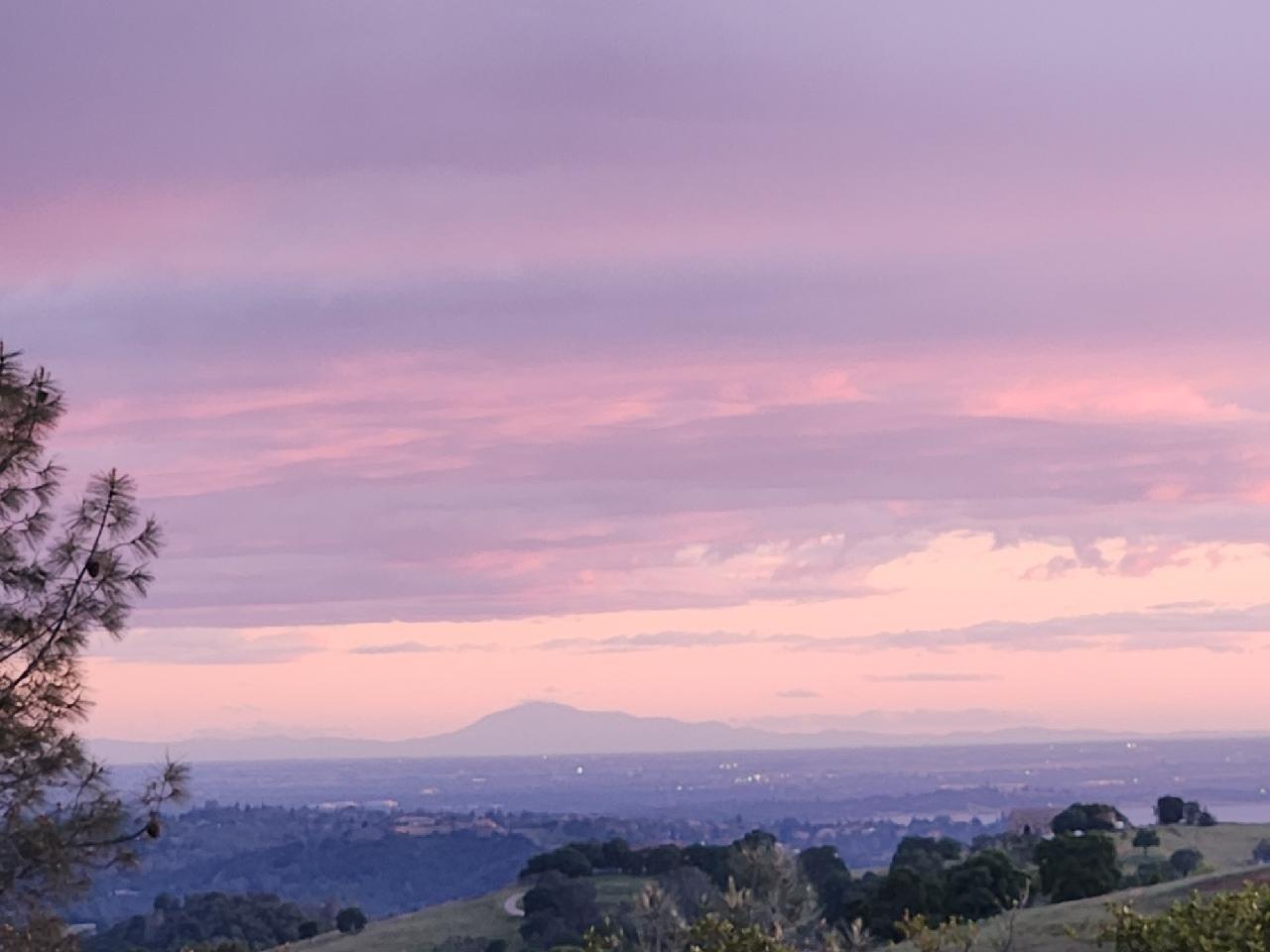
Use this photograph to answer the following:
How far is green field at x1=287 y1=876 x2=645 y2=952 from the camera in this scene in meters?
106

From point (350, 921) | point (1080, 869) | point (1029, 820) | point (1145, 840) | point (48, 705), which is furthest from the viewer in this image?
point (1029, 820)

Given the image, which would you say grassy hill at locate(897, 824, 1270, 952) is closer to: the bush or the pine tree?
the pine tree

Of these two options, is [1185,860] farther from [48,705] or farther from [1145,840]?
[48,705]

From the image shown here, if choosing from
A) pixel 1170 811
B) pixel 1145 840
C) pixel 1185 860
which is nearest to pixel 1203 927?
pixel 1185 860

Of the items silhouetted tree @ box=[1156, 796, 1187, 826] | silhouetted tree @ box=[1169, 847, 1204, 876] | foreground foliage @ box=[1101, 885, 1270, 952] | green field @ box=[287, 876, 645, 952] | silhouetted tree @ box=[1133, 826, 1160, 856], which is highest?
silhouetted tree @ box=[1156, 796, 1187, 826]

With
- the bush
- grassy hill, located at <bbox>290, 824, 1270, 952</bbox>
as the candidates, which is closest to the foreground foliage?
grassy hill, located at <bbox>290, 824, 1270, 952</bbox>

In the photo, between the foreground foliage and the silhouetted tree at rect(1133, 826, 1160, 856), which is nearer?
the foreground foliage

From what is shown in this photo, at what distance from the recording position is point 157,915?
140250 millimetres

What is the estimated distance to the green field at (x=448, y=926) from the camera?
4173 inches

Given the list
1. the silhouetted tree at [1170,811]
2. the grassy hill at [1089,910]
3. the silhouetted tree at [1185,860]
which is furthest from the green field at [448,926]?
the grassy hill at [1089,910]

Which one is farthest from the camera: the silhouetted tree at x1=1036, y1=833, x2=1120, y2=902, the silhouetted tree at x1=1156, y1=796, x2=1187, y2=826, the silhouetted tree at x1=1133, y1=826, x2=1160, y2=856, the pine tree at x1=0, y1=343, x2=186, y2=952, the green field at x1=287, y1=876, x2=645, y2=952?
the silhouetted tree at x1=1156, y1=796, x2=1187, y2=826

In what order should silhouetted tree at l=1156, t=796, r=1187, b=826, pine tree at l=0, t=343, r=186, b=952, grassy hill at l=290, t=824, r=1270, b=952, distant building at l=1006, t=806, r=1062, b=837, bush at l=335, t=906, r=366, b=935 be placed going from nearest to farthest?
pine tree at l=0, t=343, r=186, b=952 → grassy hill at l=290, t=824, r=1270, b=952 → bush at l=335, t=906, r=366, b=935 → silhouetted tree at l=1156, t=796, r=1187, b=826 → distant building at l=1006, t=806, r=1062, b=837

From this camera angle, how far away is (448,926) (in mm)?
109750

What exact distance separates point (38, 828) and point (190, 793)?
→ 1.65 meters
